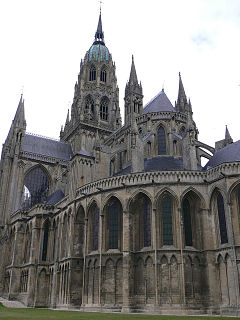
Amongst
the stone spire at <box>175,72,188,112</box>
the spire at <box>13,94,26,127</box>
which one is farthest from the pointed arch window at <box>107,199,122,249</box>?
the spire at <box>13,94,26,127</box>

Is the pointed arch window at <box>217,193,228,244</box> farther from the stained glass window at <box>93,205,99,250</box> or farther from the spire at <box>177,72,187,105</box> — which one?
the spire at <box>177,72,187,105</box>

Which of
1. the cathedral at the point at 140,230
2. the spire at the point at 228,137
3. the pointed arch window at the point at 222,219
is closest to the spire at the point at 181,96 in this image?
the cathedral at the point at 140,230

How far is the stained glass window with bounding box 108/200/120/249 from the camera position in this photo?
2870 cm

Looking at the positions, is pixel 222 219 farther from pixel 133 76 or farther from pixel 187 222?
pixel 133 76

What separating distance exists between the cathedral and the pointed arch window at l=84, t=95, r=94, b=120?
1183cm

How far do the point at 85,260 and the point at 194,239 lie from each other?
9.38 metres

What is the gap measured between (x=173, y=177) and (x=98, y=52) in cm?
4393

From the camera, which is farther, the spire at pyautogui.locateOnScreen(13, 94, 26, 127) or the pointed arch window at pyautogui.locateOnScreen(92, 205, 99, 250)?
the spire at pyautogui.locateOnScreen(13, 94, 26, 127)

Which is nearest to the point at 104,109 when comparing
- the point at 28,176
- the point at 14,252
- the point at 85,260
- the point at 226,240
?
Answer: the point at 28,176

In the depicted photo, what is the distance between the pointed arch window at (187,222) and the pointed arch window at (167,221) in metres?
1.18

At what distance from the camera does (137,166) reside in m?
32.0

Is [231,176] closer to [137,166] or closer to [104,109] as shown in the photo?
[137,166]

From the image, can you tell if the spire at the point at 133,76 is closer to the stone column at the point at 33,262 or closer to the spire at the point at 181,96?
the spire at the point at 181,96

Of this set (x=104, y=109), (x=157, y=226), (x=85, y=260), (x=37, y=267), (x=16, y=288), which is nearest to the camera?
(x=157, y=226)
